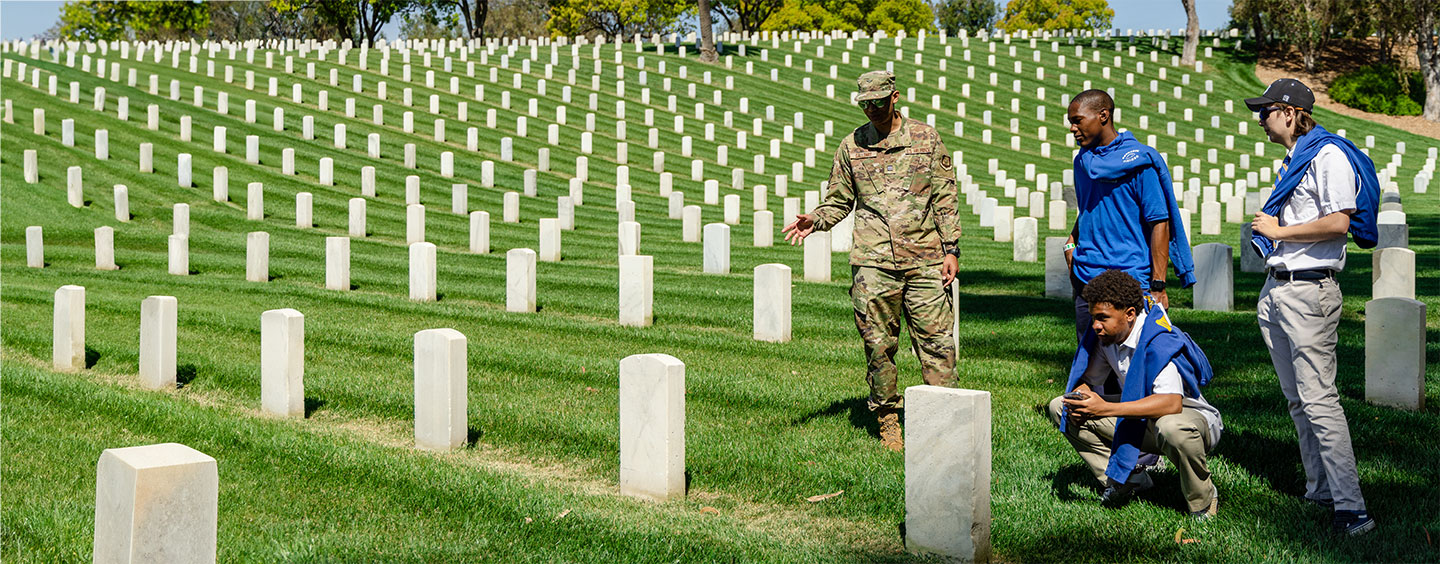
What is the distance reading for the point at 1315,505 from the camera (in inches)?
230

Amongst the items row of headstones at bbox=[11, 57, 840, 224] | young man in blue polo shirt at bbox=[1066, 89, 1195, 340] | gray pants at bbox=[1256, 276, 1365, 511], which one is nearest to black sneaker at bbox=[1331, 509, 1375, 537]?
gray pants at bbox=[1256, 276, 1365, 511]

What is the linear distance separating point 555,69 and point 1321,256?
44.8m

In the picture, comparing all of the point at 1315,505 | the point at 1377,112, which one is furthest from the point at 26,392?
the point at 1377,112

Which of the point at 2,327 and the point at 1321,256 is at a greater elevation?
the point at 1321,256

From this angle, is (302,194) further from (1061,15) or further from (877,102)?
(1061,15)

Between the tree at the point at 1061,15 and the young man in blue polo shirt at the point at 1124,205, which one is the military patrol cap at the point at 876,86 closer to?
the young man in blue polo shirt at the point at 1124,205

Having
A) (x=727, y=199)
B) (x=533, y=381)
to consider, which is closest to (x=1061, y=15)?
(x=727, y=199)

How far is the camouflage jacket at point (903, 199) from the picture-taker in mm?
7098

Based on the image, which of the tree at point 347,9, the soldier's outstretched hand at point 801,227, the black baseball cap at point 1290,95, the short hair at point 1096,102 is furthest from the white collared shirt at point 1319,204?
the tree at point 347,9

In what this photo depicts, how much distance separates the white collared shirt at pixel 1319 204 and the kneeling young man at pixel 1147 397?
0.64 m

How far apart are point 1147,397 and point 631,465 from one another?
9.16 feet

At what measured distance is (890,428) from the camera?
7.31 m

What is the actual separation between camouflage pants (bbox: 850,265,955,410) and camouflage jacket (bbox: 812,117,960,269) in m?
0.09

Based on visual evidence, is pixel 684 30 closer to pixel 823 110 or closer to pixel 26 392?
pixel 823 110
